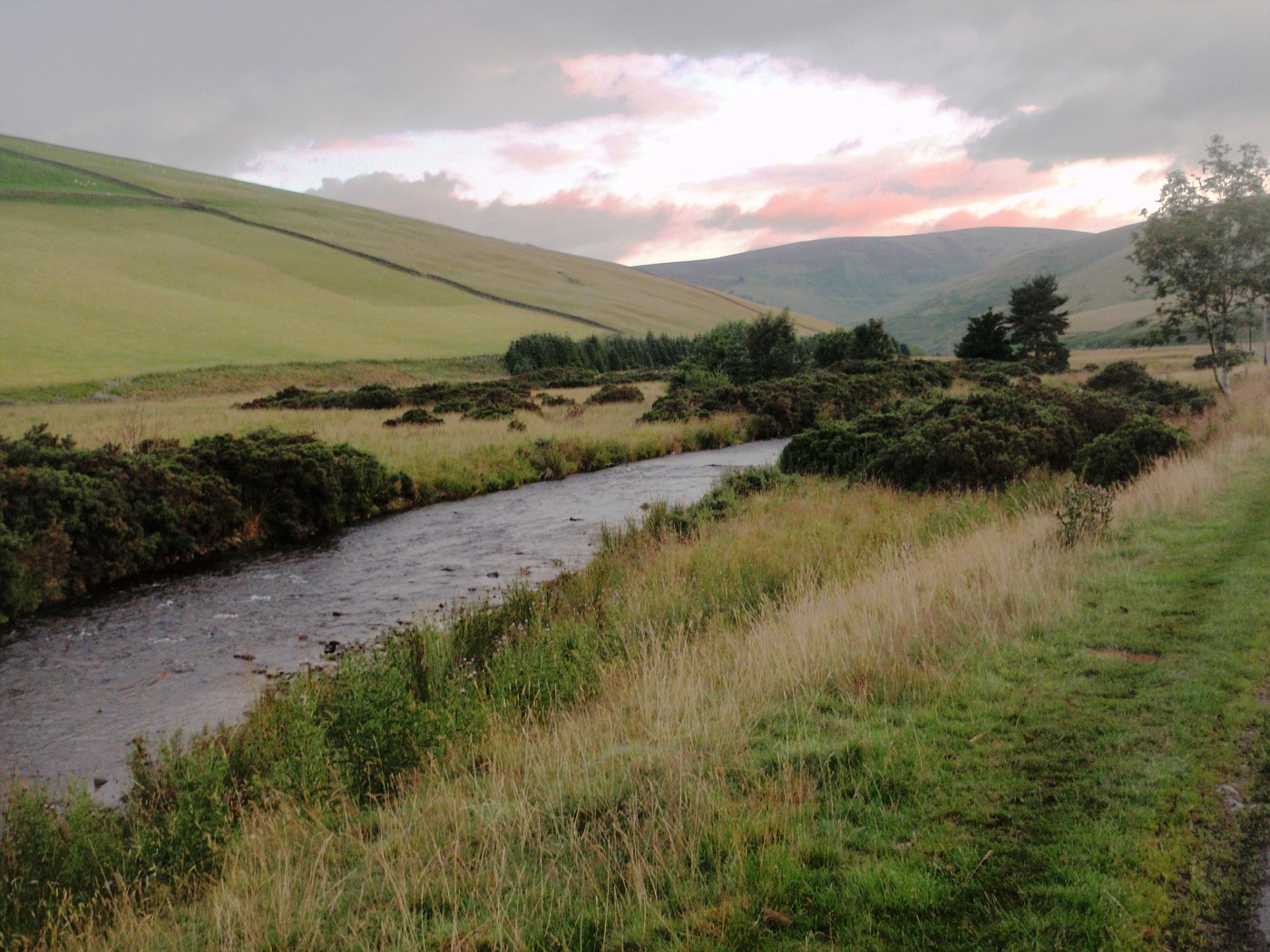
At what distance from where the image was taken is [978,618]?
319 inches

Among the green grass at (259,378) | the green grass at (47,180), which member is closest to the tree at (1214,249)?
the green grass at (259,378)

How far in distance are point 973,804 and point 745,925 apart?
1801 millimetres

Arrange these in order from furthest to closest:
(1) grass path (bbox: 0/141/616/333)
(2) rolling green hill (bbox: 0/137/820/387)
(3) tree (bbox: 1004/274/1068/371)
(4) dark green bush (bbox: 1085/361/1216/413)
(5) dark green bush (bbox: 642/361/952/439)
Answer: (1) grass path (bbox: 0/141/616/333) < (2) rolling green hill (bbox: 0/137/820/387) < (3) tree (bbox: 1004/274/1068/371) < (5) dark green bush (bbox: 642/361/952/439) < (4) dark green bush (bbox: 1085/361/1216/413)

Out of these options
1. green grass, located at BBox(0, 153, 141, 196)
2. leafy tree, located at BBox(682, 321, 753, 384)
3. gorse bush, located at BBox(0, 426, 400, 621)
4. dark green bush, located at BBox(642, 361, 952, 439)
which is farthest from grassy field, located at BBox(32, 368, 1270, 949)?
green grass, located at BBox(0, 153, 141, 196)

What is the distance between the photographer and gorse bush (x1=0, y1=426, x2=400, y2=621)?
12.9 metres

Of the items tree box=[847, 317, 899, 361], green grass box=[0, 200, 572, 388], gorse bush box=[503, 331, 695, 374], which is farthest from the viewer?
gorse bush box=[503, 331, 695, 374]

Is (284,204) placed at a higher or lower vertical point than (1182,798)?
higher

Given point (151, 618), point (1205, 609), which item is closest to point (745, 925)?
point (1205, 609)

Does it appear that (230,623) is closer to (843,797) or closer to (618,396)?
(843,797)

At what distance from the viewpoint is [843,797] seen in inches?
195

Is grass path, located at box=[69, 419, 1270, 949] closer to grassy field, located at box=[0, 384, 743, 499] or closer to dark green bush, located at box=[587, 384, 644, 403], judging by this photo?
grassy field, located at box=[0, 384, 743, 499]

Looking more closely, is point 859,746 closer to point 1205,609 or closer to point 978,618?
point 978,618

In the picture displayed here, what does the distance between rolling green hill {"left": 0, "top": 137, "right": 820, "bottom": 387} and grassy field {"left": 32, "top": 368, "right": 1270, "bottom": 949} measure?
48830 mm

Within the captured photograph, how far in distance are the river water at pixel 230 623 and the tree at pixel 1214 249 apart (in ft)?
69.3
